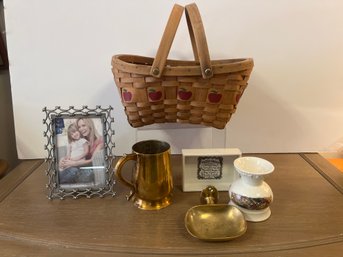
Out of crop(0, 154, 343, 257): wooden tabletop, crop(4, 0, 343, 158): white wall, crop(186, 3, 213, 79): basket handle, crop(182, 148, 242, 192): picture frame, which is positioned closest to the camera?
crop(0, 154, 343, 257): wooden tabletop

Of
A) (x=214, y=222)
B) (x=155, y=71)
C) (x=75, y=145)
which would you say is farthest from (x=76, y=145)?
(x=214, y=222)

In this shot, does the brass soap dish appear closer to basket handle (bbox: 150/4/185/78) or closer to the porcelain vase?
the porcelain vase

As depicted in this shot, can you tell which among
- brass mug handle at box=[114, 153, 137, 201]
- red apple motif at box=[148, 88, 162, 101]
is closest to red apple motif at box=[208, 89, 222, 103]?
red apple motif at box=[148, 88, 162, 101]

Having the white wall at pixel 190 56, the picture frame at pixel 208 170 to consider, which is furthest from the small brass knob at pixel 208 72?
the white wall at pixel 190 56

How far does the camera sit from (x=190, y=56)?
3.24ft

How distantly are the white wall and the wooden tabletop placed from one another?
10.2 inches

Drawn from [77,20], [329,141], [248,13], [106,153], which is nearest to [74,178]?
[106,153]

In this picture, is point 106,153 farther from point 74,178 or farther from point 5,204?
point 5,204

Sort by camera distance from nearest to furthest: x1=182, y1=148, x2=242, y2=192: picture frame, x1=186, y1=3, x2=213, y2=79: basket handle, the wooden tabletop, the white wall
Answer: the wooden tabletop < x1=186, y1=3, x2=213, y2=79: basket handle < x1=182, y1=148, x2=242, y2=192: picture frame < the white wall

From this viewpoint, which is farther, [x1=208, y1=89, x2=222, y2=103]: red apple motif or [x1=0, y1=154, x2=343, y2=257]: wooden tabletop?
[x1=208, y1=89, x2=222, y2=103]: red apple motif

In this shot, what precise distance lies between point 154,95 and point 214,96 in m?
0.15

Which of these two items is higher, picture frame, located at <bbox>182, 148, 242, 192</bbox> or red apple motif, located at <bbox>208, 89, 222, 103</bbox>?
red apple motif, located at <bbox>208, 89, 222, 103</bbox>

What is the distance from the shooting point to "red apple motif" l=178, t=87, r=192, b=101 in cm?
73

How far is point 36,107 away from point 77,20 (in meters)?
0.32
